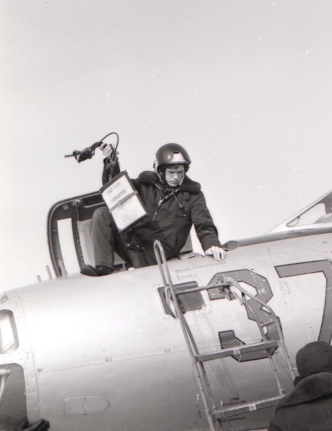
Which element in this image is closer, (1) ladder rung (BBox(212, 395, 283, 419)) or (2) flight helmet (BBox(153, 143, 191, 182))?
(1) ladder rung (BBox(212, 395, 283, 419))

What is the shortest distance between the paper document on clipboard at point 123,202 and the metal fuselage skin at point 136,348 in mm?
974

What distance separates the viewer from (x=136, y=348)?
4570 millimetres

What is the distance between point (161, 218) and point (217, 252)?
1.02 m

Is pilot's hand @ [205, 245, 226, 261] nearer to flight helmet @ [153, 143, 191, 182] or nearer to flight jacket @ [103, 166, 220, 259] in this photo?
flight jacket @ [103, 166, 220, 259]

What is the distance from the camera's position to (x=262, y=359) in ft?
15.4

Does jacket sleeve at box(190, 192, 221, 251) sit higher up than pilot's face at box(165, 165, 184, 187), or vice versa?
pilot's face at box(165, 165, 184, 187)

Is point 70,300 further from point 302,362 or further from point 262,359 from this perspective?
point 302,362

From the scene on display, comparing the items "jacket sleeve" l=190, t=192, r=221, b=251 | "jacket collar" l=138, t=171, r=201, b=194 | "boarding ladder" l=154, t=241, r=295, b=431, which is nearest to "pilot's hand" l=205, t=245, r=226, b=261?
"jacket sleeve" l=190, t=192, r=221, b=251

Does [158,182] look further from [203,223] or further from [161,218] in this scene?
[203,223]

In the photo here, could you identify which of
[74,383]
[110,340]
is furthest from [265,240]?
[74,383]

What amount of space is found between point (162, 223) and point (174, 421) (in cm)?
222

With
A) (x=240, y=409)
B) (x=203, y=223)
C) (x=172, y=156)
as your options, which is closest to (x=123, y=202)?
(x=172, y=156)

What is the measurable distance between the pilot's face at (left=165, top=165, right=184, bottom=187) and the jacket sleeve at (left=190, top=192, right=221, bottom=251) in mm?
253

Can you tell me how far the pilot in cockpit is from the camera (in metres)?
6.06
